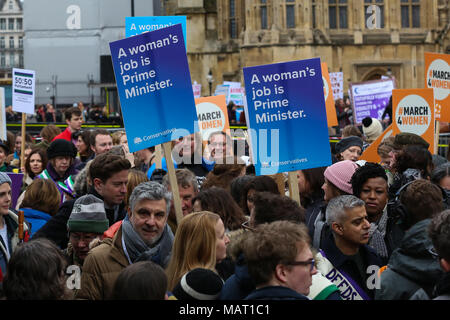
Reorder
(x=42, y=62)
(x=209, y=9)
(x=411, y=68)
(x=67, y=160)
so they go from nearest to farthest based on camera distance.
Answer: (x=67, y=160) → (x=411, y=68) → (x=209, y=9) → (x=42, y=62)

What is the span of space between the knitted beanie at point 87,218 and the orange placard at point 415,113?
5.44 metres

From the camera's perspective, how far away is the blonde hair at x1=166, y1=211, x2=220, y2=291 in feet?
13.7

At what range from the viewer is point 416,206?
4.80 metres

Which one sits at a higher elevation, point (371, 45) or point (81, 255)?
point (371, 45)

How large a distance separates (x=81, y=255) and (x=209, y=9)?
32309 mm

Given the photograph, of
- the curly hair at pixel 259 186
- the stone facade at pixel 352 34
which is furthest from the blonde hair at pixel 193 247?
the stone facade at pixel 352 34

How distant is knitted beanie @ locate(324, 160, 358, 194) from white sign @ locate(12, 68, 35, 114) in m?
6.61

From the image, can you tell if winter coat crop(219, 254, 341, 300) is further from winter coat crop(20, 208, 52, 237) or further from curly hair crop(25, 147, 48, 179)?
curly hair crop(25, 147, 48, 179)

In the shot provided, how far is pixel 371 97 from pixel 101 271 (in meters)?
12.3

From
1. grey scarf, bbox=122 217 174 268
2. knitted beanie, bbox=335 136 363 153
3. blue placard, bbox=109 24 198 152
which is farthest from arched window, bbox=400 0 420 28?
grey scarf, bbox=122 217 174 268

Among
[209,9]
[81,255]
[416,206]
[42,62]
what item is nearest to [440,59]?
[416,206]

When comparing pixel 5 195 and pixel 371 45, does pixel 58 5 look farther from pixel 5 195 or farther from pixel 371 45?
pixel 5 195

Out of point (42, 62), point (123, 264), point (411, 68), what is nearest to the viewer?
point (123, 264)

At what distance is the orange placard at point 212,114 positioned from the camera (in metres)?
10.7
